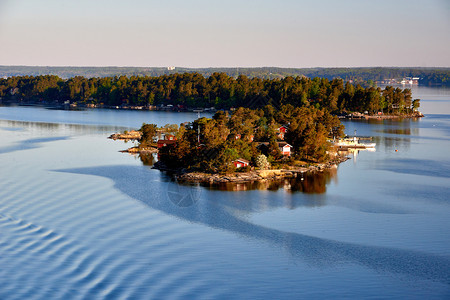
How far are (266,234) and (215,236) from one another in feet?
4.34

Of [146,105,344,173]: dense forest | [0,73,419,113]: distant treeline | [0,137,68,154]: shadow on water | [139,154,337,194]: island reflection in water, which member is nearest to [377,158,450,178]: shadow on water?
[146,105,344,173]: dense forest

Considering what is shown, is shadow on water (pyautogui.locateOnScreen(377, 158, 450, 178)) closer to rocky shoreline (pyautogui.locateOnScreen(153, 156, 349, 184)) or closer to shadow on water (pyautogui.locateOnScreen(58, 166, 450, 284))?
rocky shoreline (pyautogui.locateOnScreen(153, 156, 349, 184))

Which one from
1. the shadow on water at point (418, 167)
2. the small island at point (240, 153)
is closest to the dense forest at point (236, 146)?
the small island at point (240, 153)

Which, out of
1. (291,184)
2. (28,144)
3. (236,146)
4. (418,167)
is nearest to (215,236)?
(291,184)

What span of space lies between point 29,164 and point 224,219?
12.0 metres

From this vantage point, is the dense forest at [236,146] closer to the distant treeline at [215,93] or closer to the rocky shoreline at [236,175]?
the rocky shoreline at [236,175]

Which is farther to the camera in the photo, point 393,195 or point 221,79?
point 221,79

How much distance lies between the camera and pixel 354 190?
19.2 m

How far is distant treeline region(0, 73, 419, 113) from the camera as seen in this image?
52500 millimetres

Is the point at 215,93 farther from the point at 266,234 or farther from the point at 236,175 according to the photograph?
the point at 266,234

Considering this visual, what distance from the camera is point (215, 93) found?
6228cm

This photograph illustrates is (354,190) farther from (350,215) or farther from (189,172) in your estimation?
(189,172)

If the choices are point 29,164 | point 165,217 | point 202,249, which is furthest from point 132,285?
point 29,164

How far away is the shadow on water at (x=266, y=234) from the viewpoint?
11.7m
